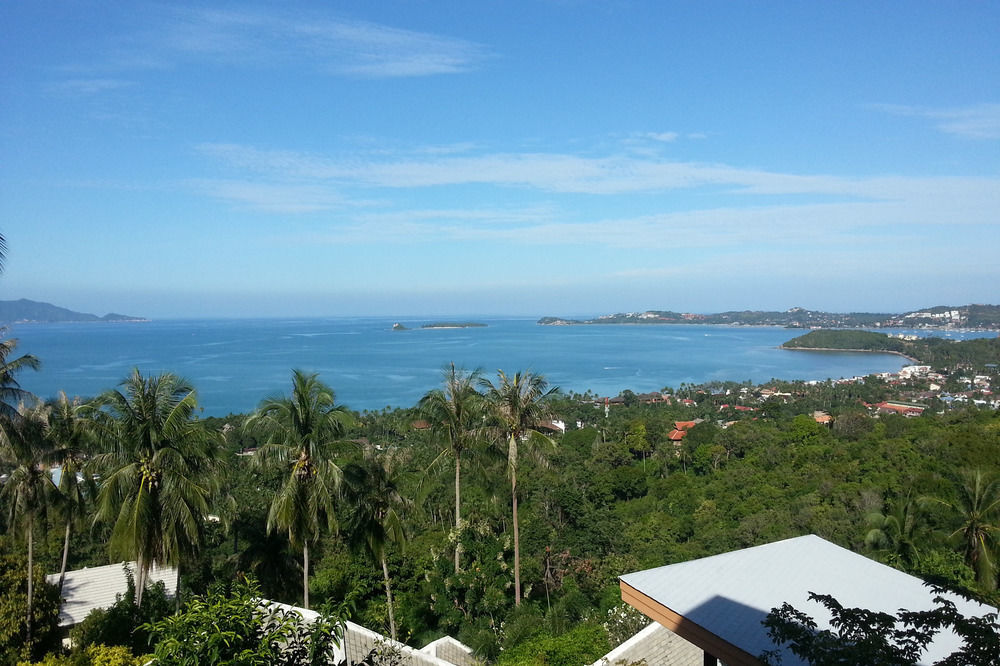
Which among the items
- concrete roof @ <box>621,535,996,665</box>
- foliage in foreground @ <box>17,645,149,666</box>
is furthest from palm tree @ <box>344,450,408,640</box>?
concrete roof @ <box>621,535,996,665</box>

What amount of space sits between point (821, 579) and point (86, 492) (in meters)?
12.0

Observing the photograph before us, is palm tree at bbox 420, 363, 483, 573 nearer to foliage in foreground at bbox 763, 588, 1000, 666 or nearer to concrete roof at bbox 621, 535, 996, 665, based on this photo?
concrete roof at bbox 621, 535, 996, 665

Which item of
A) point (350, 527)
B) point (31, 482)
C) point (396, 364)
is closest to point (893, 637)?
point (350, 527)

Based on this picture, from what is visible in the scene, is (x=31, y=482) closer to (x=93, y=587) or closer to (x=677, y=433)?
(x=93, y=587)

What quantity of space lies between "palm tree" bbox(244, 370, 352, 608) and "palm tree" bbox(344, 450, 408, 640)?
138cm

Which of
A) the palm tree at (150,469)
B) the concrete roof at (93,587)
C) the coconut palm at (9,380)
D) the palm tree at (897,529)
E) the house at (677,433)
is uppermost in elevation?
the coconut palm at (9,380)

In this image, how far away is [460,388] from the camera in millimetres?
10695

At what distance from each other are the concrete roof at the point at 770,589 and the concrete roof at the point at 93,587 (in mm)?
9711

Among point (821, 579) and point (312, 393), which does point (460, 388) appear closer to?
point (312, 393)

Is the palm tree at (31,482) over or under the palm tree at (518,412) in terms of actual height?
under

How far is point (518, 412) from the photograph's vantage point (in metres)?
9.71

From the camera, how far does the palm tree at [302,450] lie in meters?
8.04

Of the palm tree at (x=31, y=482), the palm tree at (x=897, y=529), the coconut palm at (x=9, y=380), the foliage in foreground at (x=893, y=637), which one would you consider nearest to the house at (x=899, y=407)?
the palm tree at (x=897, y=529)

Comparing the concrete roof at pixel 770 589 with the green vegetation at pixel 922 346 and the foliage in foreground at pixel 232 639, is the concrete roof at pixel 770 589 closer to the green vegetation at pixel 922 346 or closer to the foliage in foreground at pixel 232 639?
the foliage in foreground at pixel 232 639
